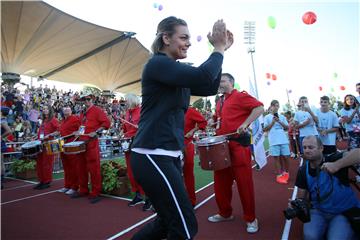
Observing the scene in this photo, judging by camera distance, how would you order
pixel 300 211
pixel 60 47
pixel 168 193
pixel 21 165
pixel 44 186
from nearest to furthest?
pixel 168 193 → pixel 300 211 → pixel 44 186 → pixel 21 165 → pixel 60 47

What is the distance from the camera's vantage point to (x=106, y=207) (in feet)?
17.3

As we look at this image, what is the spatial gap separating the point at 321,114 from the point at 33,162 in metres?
9.25

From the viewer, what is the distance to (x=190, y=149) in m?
5.11

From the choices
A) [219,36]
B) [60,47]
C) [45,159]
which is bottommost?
[45,159]

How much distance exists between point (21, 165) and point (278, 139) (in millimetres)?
8548

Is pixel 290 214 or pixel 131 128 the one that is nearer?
pixel 290 214

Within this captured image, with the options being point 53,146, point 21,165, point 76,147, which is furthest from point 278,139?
point 21,165

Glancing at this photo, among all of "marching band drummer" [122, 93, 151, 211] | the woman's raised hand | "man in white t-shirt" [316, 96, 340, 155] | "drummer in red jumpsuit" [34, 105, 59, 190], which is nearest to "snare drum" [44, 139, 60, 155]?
"drummer in red jumpsuit" [34, 105, 59, 190]

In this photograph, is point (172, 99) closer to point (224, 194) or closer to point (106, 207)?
point (224, 194)

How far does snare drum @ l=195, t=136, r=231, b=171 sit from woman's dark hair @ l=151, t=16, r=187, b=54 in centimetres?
191

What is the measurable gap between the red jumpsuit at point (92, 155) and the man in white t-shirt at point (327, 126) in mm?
5297

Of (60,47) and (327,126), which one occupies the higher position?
(60,47)

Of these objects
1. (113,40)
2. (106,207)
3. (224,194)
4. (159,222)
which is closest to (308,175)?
(224,194)

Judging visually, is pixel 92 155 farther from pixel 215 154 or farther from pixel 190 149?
pixel 215 154
